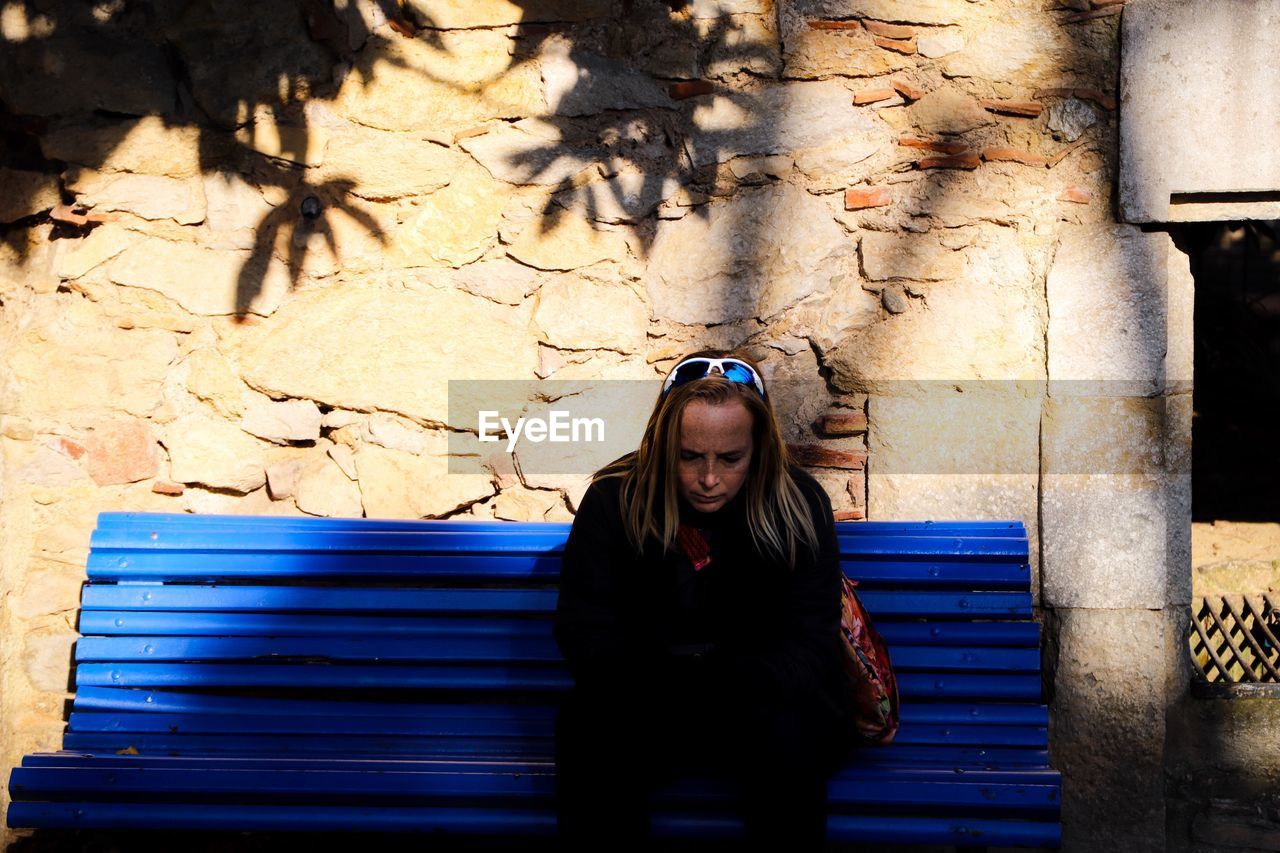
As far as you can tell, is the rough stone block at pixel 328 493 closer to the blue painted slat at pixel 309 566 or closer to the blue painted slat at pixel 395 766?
the blue painted slat at pixel 309 566

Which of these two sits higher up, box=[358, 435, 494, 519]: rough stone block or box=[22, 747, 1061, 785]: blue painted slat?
box=[358, 435, 494, 519]: rough stone block

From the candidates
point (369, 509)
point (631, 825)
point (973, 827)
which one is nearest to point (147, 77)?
point (369, 509)

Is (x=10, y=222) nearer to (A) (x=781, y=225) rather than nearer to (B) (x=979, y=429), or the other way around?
(A) (x=781, y=225)

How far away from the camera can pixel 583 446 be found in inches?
127

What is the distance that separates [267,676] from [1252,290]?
6.81 meters

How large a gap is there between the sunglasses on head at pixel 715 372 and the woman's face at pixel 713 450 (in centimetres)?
8

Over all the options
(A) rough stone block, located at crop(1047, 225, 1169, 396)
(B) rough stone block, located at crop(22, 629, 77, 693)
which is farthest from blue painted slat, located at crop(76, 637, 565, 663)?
(A) rough stone block, located at crop(1047, 225, 1169, 396)

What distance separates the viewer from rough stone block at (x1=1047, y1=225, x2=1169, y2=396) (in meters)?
3.03

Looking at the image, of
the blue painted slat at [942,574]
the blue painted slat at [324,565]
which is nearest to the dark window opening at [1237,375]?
the blue painted slat at [942,574]

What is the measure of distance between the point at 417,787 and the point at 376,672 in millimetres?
458

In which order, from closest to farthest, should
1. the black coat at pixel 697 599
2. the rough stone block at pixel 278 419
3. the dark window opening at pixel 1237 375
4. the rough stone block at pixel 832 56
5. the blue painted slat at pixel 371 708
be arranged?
1. the black coat at pixel 697 599
2. the blue painted slat at pixel 371 708
3. the rough stone block at pixel 832 56
4. the rough stone block at pixel 278 419
5. the dark window opening at pixel 1237 375

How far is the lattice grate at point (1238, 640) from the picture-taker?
170 inches

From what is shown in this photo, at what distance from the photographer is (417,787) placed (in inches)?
95.3

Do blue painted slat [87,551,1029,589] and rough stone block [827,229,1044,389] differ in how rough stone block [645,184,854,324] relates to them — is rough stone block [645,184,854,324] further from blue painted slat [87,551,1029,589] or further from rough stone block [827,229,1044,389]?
blue painted slat [87,551,1029,589]
